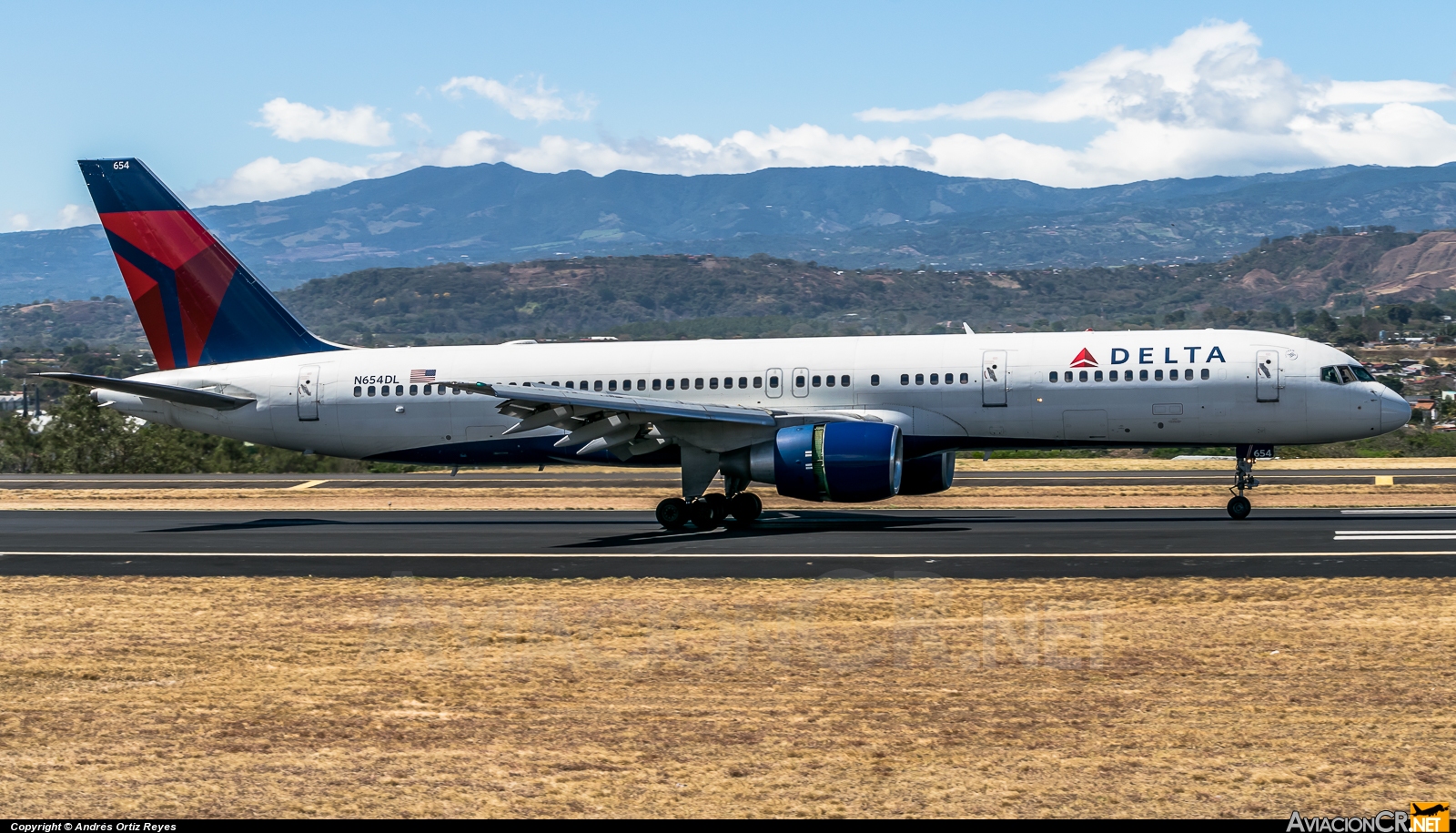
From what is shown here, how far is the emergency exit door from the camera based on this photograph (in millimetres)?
34125

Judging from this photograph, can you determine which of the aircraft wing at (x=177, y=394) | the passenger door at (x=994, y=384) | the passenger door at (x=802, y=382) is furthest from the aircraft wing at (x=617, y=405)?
the aircraft wing at (x=177, y=394)

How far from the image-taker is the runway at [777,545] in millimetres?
23641

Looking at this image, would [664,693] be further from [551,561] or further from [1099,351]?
[1099,351]

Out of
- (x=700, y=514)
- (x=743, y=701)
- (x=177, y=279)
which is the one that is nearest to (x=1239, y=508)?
(x=700, y=514)

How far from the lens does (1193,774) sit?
37.7ft

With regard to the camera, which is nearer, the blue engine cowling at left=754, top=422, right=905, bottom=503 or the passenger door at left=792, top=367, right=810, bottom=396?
the blue engine cowling at left=754, top=422, right=905, bottom=503

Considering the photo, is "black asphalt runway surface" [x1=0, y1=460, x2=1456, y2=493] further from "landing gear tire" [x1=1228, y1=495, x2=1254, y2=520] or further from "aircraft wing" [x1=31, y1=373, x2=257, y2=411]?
"aircraft wing" [x1=31, y1=373, x2=257, y2=411]

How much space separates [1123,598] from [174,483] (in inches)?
1556

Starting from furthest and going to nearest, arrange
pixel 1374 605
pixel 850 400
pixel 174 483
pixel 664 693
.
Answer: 1. pixel 174 483
2. pixel 850 400
3. pixel 1374 605
4. pixel 664 693

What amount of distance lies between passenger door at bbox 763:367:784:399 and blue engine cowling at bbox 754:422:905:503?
2.92 m

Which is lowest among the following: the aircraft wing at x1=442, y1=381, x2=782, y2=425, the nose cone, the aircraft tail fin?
the nose cone

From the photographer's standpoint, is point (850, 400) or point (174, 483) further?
point (174, 483)

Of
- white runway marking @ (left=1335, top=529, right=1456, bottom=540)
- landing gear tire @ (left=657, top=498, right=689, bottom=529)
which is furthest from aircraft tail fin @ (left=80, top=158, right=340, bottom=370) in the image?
white runway marking @ (left=1335, top=529, right=1456, bottom=540)
